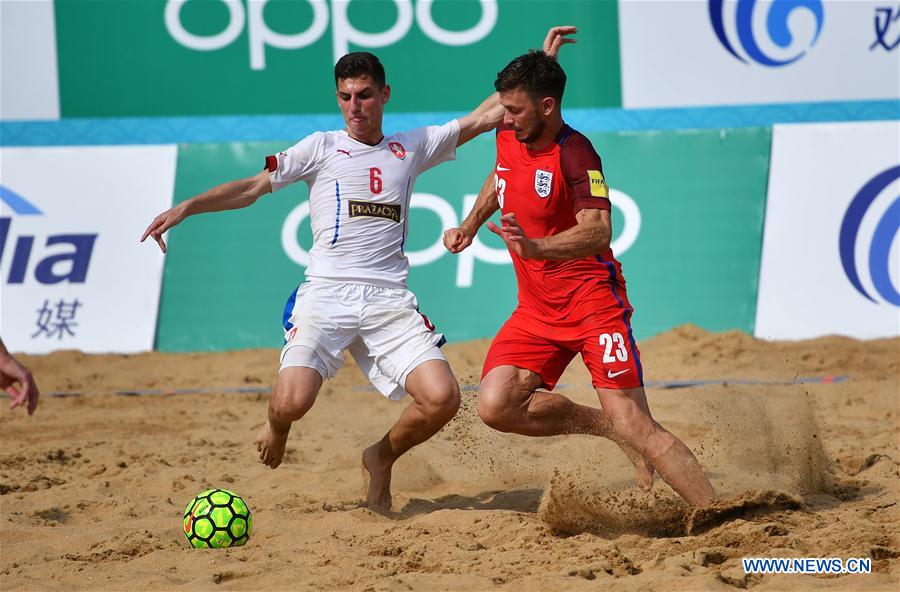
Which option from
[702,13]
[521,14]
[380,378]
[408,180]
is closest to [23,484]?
[380,378]

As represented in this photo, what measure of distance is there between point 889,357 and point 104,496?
586cm

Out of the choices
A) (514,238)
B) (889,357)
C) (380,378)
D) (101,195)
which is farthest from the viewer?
(101,195)

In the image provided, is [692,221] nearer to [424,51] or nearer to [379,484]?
[424,51]

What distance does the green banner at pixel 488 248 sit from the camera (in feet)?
30.1

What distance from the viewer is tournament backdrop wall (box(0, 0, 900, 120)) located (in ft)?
31.5

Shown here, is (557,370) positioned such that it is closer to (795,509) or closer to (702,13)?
(795,509)

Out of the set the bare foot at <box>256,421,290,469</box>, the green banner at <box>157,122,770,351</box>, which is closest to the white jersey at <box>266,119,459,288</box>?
the bare foot at <box>256,421,290,469</box>

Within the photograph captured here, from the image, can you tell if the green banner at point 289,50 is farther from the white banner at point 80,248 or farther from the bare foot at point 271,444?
the bare foot at point 271,444

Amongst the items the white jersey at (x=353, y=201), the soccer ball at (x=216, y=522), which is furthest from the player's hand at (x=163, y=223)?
the soccer ball at (x=216, y=522)

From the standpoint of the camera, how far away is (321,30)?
9711 millimetres

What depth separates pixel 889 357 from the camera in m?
8.35

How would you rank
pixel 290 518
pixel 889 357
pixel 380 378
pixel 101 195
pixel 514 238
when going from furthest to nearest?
pixel 101 195, pixel 889 357, pixel 380 378, pixel 290 518, pixel 514 238

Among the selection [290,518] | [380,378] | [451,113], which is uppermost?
[451,113]

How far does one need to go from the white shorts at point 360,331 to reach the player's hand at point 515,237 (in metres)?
0.97
